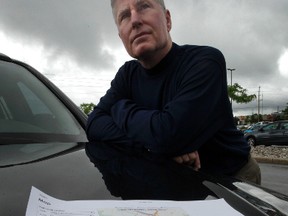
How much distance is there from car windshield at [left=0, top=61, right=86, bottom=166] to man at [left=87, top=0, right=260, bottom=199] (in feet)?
0.45

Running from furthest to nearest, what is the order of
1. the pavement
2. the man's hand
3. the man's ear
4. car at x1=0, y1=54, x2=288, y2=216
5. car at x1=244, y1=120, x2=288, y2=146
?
car at x1=244, y1=120, x2=288, y2=146 < the pavement < the man's ear < the man's hand < car at x1=0, y1=54, x2=288, y2=216

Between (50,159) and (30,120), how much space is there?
48cm

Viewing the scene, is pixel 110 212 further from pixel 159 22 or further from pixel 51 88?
pixel 51 88

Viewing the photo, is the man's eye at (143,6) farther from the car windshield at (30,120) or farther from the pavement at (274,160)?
the pavement at (274,160)

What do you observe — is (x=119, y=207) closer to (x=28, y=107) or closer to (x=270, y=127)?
(x=28, y=107)

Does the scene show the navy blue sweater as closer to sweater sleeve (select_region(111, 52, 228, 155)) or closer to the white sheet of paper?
sweater sleeve (select_region(111, 52, 228, 155))

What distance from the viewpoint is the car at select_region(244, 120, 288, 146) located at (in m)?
18.5

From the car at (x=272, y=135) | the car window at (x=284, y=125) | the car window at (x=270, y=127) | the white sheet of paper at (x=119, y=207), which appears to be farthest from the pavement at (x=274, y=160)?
the white sheet of paper at (x=119, y=207)

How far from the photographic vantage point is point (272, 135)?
62.9 ft

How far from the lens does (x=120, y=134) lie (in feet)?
5.87

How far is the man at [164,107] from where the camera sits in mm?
1593

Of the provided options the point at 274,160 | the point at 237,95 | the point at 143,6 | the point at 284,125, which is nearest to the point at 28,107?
the point at 143,6

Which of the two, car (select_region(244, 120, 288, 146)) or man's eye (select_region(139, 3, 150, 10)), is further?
car (select_region(244, 120, 288, 146))

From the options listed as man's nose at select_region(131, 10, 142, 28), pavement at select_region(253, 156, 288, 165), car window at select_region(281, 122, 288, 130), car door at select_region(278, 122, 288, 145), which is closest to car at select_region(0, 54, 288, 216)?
man's nose at select_region(131, 10, 142, 28)
